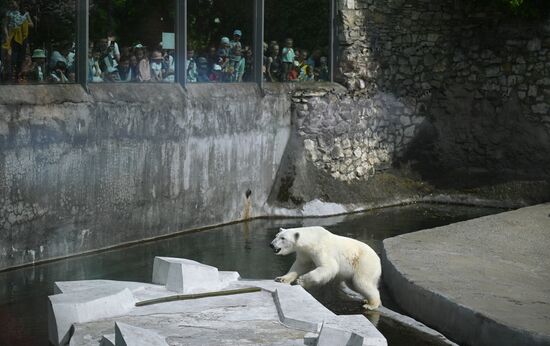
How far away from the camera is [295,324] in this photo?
708cm

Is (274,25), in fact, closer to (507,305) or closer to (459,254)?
(459,254)

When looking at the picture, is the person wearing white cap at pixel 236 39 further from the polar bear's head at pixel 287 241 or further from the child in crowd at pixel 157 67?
the polar bear's head at pixel 287 241

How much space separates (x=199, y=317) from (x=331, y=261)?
1531 millimetres

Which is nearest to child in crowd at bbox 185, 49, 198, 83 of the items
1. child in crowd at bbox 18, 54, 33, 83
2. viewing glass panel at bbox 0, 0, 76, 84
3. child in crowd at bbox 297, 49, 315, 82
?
viewing glass panel at bbox 0, 0, 76, 84

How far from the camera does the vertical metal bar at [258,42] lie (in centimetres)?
1350

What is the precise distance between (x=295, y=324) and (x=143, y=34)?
18.2 ft

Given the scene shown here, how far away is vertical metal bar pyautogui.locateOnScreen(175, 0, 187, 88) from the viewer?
12.2 m

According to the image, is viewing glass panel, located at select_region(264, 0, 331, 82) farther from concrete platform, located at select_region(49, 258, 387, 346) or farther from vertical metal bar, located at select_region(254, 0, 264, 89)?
concrete platform, located at select_region(49, 258, 387, 346)

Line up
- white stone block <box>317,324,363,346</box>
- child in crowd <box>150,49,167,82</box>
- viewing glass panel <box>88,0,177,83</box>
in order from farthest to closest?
child in crowd <box>150,49,167,82</box>
viewing glass panel <box>88,0,177,83</box>
white stone block <box>317,324,363,346</box>

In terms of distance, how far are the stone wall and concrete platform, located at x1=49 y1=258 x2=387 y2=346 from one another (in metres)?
6.79

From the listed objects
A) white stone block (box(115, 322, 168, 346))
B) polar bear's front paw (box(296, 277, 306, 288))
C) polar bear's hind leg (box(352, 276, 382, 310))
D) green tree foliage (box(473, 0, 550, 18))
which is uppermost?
green tree foliage (box(473, 0, 550, 18))

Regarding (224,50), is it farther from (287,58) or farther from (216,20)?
(287,58)

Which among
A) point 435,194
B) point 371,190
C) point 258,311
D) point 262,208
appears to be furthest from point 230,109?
point 258,311

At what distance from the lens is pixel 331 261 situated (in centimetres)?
837
